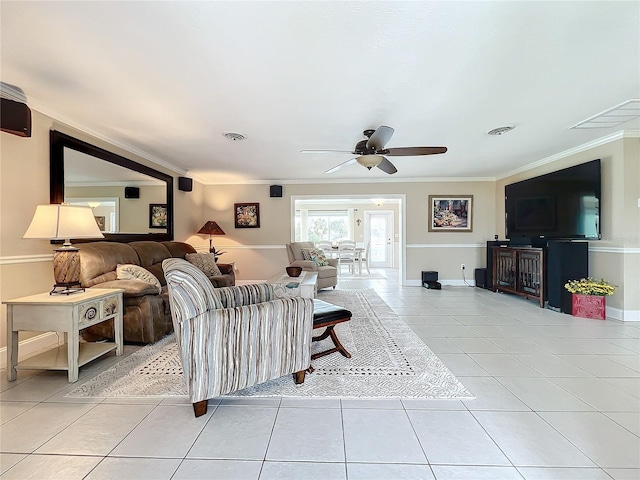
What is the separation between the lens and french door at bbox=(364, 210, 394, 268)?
10.1 m

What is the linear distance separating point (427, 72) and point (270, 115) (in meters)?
1.44

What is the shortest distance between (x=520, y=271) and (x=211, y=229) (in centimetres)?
528

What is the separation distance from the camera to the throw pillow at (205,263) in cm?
424

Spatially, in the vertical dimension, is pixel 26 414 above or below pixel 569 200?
below

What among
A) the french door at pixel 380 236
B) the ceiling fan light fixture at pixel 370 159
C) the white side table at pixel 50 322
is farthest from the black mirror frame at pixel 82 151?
the french door at pixel 380 236

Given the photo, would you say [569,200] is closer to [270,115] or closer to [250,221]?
[270,115]

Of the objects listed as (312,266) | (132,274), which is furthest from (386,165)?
(132,274)

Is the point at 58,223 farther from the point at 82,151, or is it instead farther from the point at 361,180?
the point at 361,180

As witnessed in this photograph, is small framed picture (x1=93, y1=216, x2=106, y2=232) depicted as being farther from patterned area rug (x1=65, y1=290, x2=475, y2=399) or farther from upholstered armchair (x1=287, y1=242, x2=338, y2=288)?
upholstered armchair (x1=287, y1=242, x2=338, y2=288)

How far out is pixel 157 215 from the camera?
452cm

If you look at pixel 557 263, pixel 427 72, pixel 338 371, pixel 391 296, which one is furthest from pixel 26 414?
pixel 557 263

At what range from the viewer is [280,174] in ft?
18.2

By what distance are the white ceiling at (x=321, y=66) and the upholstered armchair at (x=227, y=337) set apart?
134 cm

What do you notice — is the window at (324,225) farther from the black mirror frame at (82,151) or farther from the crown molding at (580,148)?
the black mirror frame at (82,151)
